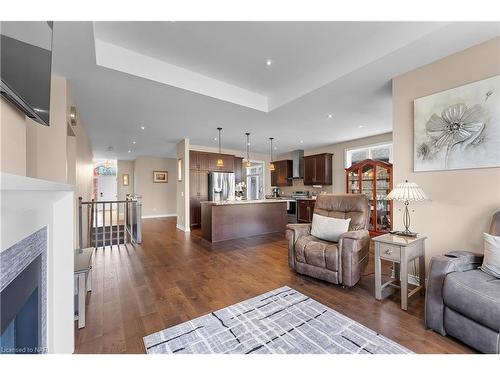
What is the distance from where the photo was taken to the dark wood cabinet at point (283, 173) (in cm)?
810

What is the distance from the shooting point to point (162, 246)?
13.9 ft

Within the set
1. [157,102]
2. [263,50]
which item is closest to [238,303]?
[263,50]

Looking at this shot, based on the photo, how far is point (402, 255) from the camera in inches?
77.2

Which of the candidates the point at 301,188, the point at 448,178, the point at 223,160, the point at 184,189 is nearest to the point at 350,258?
the point at 448,178

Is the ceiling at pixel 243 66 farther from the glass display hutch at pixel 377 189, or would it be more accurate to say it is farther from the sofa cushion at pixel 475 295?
the sofa cushion at pixel 475 295

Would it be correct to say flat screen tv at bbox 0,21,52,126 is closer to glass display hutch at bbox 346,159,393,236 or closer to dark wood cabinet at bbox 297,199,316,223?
glass display hutch at bbox 346,159,393,236

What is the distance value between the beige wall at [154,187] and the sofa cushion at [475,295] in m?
9.16

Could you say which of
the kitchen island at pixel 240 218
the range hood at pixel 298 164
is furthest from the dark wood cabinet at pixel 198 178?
the range hood at pixel 298 164

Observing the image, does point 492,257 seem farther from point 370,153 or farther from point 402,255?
point 370,153

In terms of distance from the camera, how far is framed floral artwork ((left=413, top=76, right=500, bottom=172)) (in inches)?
75.7

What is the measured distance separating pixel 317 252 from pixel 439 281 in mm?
1103
